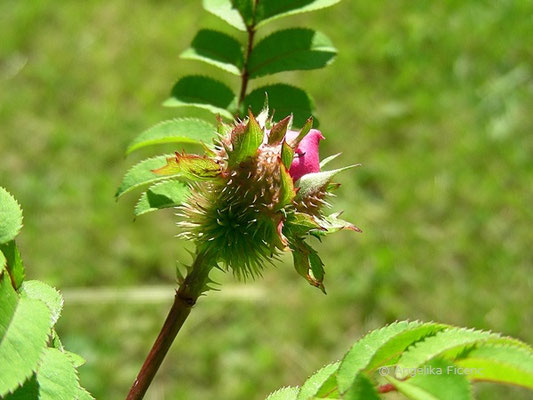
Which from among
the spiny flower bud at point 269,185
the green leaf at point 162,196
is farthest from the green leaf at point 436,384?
the green leaf at point 162,196

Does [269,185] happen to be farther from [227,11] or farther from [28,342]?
[227,11]

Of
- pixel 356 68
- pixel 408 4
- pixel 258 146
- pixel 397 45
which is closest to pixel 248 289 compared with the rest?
pixel 356 68

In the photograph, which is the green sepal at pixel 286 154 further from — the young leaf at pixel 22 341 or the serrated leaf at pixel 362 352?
the young leaf at pixel 22 341

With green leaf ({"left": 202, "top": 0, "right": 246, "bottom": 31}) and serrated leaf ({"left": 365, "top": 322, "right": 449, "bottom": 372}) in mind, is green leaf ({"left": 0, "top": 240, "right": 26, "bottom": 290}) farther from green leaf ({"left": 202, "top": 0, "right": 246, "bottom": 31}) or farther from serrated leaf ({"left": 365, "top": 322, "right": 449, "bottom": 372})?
green leaf ({"left": 202, "top": 0, "right": 246, "bottom": 31})

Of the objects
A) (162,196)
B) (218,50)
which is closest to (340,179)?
(218,50)

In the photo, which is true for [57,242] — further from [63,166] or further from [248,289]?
[248,289]

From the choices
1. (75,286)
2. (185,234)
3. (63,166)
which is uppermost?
(185,234)
